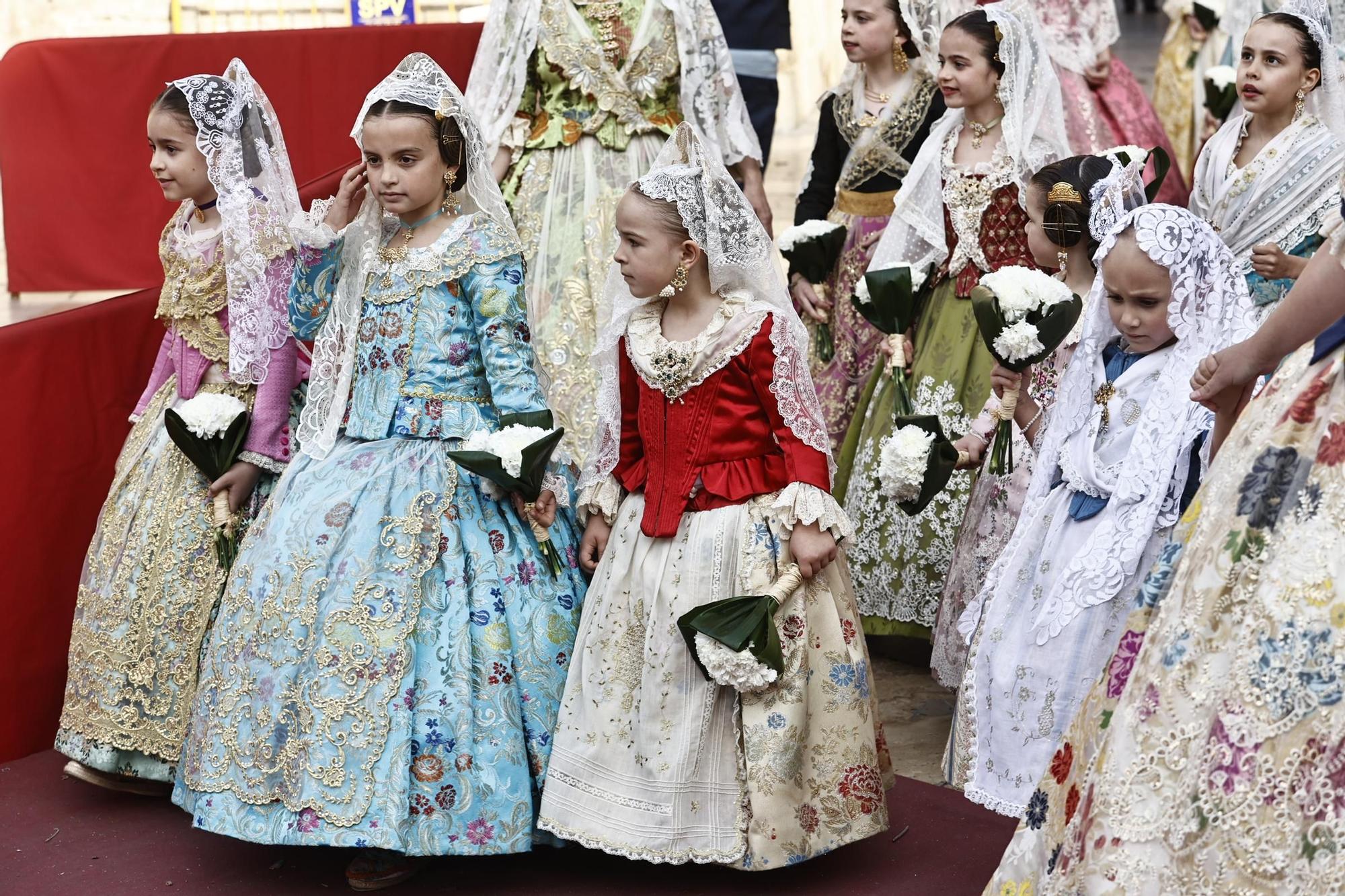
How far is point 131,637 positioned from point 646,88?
234cm

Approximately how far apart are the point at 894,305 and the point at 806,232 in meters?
0.79

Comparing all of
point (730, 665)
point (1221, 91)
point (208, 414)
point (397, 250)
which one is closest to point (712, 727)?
point (730, 665)

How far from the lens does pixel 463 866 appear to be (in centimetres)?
399

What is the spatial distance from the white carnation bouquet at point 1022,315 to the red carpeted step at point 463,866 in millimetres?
877

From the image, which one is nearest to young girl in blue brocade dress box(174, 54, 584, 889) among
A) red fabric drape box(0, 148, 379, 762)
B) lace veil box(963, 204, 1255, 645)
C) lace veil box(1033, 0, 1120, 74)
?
red fabric drape box(0, 148, 379, 762)

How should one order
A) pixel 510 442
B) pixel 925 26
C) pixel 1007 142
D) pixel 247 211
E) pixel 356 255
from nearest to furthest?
1. pixel 510 442
2. pixel 356 255
3. pixel 247 211
4. pixel 1007 142
5. pixel 925 26

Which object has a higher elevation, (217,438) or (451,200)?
(451,200)

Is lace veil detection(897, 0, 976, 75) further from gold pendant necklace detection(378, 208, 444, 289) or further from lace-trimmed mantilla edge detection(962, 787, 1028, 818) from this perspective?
lace-trimmed mantilla edge detection(962, 787, 1028, 818)

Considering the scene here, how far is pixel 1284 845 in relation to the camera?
2.50m

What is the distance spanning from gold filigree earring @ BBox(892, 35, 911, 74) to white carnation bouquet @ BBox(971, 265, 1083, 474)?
1729 mm

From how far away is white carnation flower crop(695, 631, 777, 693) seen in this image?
140 inches

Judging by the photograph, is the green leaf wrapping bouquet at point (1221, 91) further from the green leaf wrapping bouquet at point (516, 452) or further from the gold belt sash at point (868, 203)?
the green leaf wrapping bouquet at point (516, 452)

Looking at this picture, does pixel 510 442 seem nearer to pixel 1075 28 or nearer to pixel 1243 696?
pixel 1243 696

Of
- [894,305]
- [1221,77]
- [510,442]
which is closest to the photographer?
[510,442]
